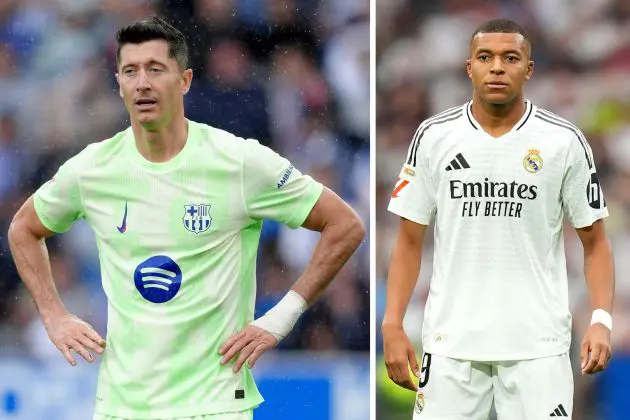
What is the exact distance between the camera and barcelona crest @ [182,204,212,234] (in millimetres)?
4102

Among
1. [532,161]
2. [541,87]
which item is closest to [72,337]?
[532,161]

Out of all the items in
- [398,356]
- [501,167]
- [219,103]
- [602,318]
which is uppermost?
[219,103]

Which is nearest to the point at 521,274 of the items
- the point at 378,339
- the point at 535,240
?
the point at 535,240

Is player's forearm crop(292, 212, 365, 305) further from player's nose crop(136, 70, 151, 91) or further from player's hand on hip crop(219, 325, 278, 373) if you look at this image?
player's nose crop(136, 70, 151, 91)

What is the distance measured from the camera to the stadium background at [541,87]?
6.40 m

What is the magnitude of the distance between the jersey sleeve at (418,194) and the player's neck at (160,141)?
76cm

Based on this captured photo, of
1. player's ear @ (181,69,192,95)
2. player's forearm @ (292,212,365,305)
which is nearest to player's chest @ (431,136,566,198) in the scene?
player's forearm @ (292,212,365,305)

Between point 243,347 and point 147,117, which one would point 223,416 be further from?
point 147,117

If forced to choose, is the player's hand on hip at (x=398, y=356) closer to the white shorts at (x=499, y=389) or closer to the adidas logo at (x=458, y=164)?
the white shorts at (x=499, y=389)

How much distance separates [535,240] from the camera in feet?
13.5

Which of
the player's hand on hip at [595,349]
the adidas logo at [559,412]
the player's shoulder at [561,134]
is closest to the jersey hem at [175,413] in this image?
the adidas logo at [559,412]

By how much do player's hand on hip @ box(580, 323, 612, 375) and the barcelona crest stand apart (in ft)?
4.18

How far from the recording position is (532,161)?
13.6 feet

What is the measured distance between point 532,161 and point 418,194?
1.30 ft
